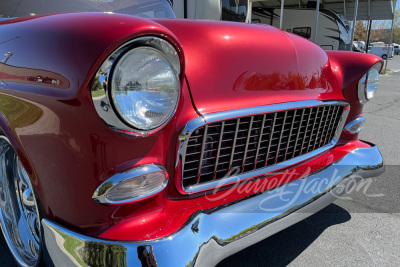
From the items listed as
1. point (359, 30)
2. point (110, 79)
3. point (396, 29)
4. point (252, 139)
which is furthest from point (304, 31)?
point (396, 29)

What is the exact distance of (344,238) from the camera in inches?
77.9

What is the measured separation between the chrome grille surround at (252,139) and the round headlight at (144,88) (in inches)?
5.5

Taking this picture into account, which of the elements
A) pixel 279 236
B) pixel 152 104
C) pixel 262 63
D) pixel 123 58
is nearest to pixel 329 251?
pixel 279 236

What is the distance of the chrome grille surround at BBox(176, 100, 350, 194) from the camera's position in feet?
4.11

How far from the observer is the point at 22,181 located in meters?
1.56

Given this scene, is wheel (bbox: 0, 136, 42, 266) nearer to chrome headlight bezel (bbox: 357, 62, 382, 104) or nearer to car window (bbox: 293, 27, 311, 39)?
chrome headlight bezel (bbox: 357, 62, 382, 104)

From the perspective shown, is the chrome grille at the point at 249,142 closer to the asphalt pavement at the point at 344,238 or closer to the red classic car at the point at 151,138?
the red classic car at the point at 151,138

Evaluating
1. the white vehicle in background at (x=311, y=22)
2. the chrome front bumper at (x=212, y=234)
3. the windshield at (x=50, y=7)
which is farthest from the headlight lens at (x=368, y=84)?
the white vehicle in background at (x=311, y=22)

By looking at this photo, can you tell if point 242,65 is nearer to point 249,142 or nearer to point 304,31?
point 249,142

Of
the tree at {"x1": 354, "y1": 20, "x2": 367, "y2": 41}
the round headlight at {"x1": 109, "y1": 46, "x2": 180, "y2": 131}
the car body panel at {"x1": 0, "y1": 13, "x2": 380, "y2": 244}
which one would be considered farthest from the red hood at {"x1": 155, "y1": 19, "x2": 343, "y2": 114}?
the tree at {"x1": 354, "y1": 20, "x2": 367, "y2": 41}

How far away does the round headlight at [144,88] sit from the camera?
988mm

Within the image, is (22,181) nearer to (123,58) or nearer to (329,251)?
(123,58)

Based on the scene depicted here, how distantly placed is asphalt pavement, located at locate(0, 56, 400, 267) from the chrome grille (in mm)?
535

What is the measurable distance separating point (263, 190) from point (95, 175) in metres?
0.74
